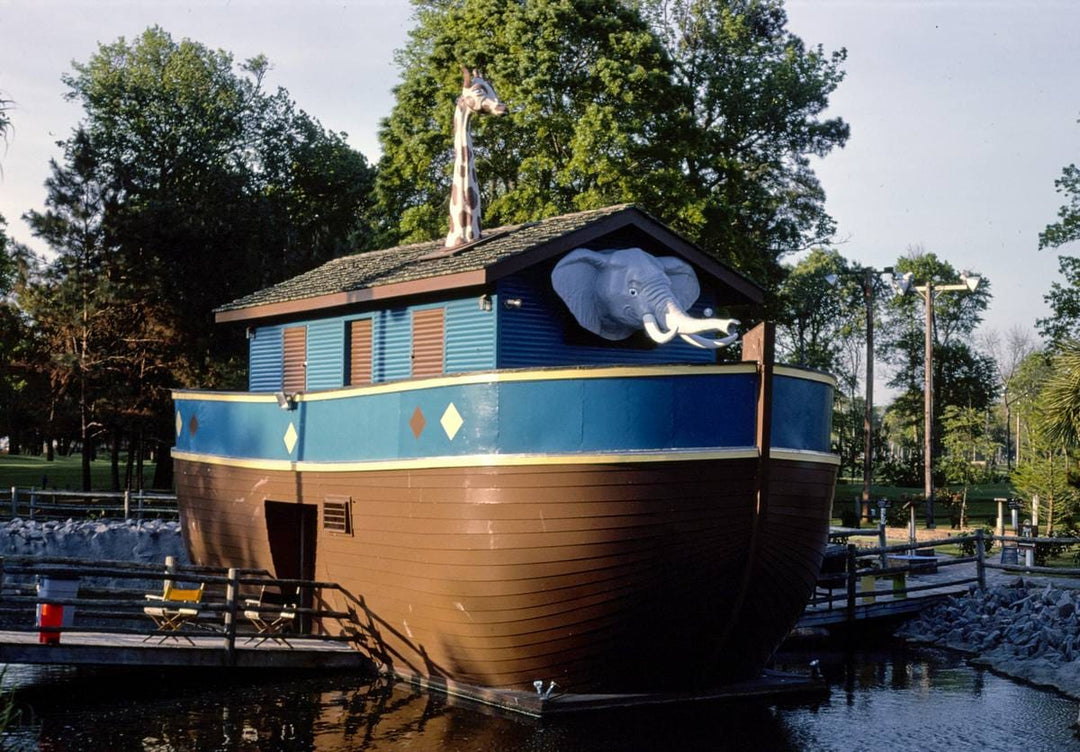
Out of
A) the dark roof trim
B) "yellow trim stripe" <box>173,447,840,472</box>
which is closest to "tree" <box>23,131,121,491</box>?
the dark roof trim

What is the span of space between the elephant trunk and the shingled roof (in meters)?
1.40

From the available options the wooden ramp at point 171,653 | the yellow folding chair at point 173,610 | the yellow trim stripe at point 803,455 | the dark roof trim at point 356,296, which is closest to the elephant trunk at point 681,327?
the yellow trim stripe at point 803,455

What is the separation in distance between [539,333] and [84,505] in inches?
736

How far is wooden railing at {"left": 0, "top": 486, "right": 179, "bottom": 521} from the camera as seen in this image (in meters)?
27.8

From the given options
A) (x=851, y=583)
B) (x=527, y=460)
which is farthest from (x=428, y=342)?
(x=851, y=583)

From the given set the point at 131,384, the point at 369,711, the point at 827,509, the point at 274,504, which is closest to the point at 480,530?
the point at 369,711

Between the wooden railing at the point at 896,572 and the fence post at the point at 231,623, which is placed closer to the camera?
the fence post at the point at 231,623

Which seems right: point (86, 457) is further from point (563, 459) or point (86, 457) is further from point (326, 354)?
point (563, 459)

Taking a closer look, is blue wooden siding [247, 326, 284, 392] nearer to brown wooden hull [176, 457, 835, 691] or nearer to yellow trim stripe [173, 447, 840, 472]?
yellow trim stripe [173, 447, 840, 472]

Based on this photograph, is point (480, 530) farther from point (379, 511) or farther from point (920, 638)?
point (920, 638)

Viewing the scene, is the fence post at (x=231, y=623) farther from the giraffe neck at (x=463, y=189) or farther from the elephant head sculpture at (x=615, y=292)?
the giraffe neck at (x=463, y=189)

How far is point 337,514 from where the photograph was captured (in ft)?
47.5

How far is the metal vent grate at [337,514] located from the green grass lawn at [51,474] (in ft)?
91.3

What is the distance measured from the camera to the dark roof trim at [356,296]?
13.6 m
